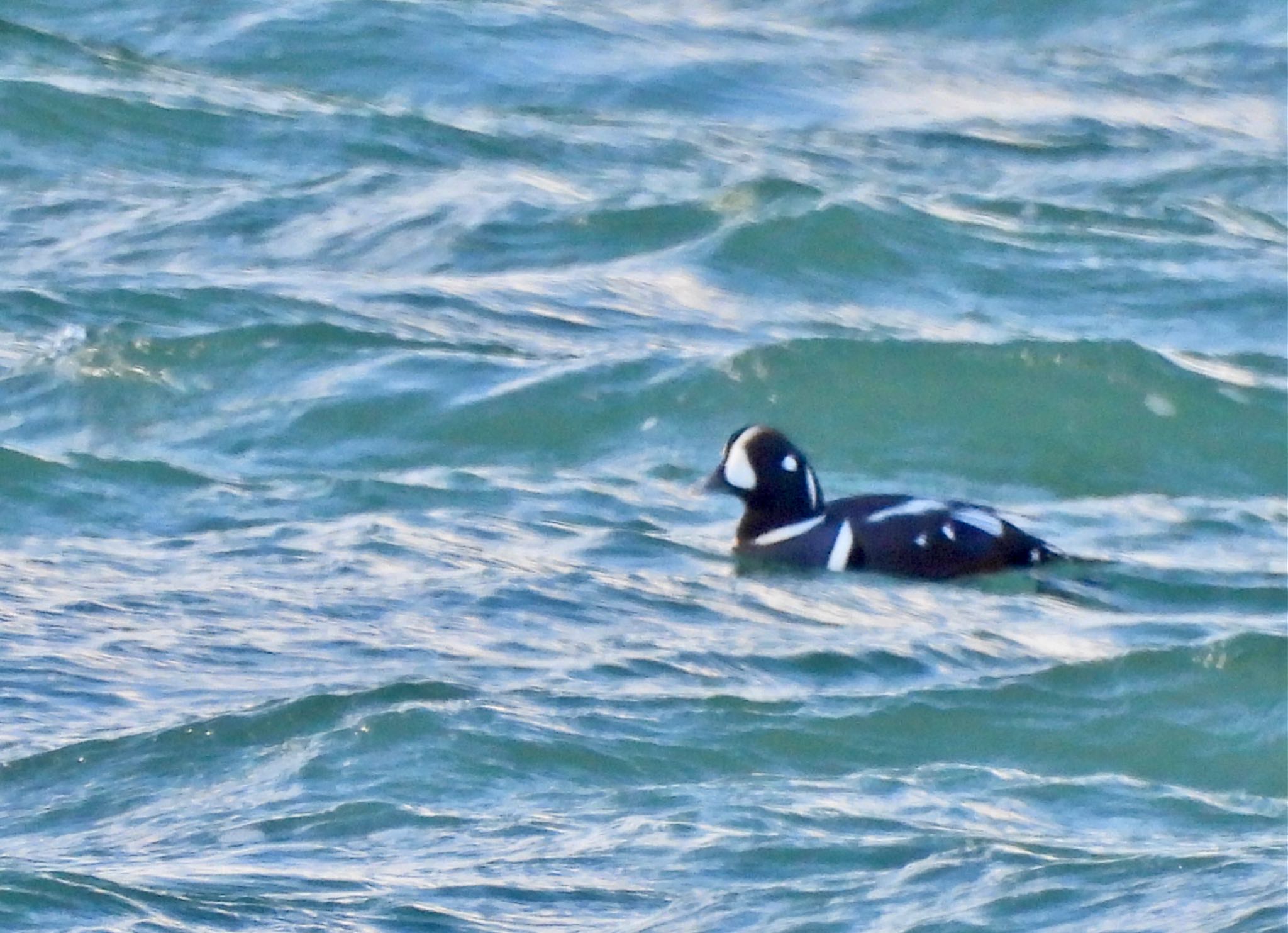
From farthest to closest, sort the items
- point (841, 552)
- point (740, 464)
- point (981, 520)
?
point (740, 464)
point (841, 552)
point (981, 520)

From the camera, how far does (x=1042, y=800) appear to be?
6043 millimetres

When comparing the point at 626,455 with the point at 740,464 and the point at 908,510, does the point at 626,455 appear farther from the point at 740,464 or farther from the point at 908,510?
the point at 908,510

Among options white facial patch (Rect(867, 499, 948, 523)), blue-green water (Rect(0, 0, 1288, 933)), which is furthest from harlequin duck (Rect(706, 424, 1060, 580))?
blue-green water (Rect(0, 0, 1288, 933))

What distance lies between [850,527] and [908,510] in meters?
0.20

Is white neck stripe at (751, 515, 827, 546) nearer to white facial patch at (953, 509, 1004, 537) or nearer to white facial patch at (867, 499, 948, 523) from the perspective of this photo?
white facial patch at (867, 499, 948, 523)

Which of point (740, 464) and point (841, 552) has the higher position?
point (740, 464)

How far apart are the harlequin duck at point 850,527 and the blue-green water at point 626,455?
12cm

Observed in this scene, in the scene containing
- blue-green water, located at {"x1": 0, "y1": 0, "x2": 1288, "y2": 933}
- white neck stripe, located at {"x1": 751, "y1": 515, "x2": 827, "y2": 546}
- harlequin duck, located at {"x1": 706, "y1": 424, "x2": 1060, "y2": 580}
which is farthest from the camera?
white neck stripe, located at {"x1": 751, "y1": 515, "x2": 827, "y2": 546}

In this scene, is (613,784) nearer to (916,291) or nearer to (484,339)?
(484,339)

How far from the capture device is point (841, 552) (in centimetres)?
876

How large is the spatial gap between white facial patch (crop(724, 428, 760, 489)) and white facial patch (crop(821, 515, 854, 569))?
0.31 metres

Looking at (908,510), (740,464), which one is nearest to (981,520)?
(908,510)

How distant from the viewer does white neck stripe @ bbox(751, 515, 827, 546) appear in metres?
8.67

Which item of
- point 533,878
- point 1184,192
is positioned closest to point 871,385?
point 1184,192
